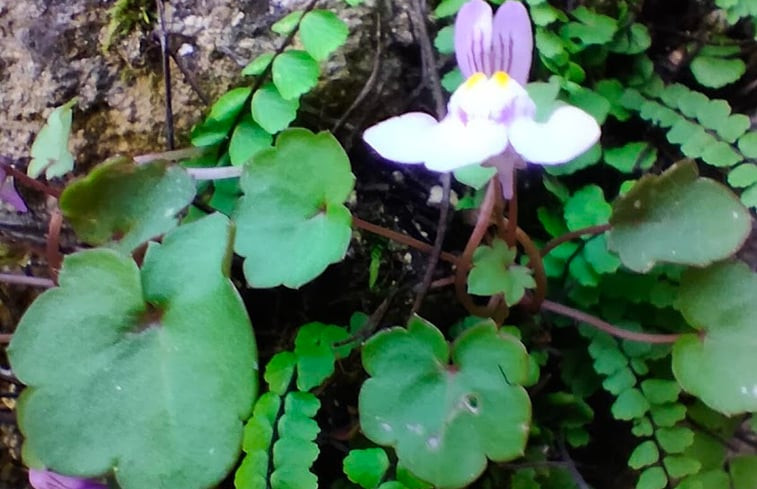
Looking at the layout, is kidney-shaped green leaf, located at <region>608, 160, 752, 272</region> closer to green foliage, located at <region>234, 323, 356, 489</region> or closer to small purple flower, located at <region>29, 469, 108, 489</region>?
green foliage, located at <region>234, 323, 356, 489</region>

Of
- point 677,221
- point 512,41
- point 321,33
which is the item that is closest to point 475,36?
point 512,41

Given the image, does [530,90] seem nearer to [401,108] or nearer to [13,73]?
[401,108]

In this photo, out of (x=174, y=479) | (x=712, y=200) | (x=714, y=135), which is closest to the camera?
(x=174, y=479)

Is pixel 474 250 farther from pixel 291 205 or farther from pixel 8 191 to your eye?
pixel 8 191

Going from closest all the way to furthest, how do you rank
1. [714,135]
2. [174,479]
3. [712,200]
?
1. [174,479]
2. [712,200]
3. [714,135]

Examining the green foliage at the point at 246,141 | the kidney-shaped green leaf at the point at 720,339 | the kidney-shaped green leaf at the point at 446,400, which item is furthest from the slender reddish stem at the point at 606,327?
the green foliage at the point at 246,141

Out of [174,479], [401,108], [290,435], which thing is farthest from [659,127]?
[174,479]
